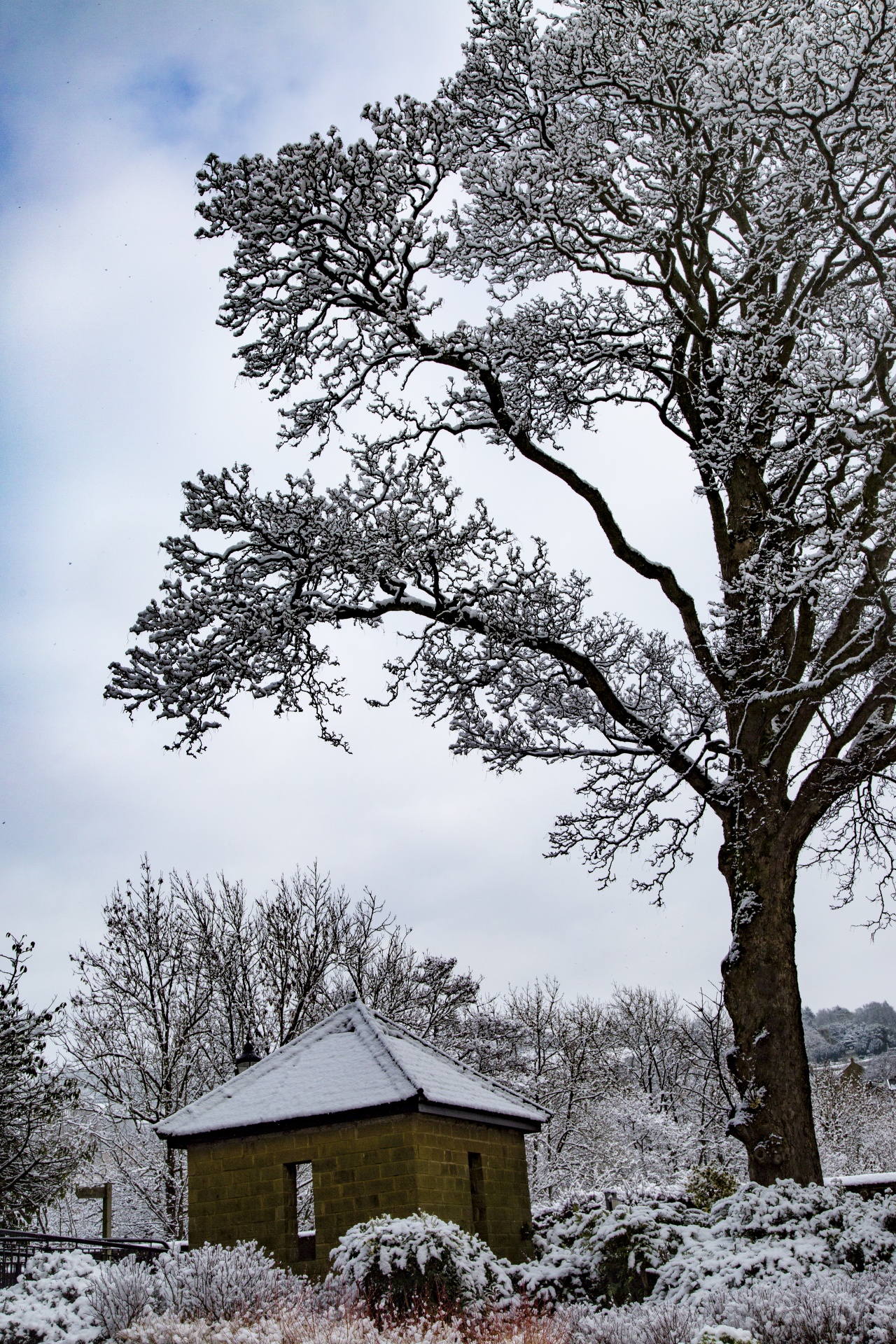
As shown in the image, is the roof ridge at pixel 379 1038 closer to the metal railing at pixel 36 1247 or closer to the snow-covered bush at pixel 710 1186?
the metal railing at pixel 36 1247

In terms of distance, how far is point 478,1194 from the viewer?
15.3 m

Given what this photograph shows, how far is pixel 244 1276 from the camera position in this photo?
9977 mm

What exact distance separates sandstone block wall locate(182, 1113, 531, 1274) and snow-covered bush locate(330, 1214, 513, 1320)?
8.35 ft

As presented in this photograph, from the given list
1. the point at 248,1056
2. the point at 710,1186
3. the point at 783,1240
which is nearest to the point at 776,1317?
the point at 783,1240

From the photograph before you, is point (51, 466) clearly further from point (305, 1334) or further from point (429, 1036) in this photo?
point (429, 1036)

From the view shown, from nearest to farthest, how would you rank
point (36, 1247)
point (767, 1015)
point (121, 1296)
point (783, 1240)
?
point (783, 1240) < point (121, 1296) < point (767, 1015) < point (36, 1247)

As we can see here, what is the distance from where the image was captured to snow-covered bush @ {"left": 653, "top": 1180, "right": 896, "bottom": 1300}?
8172 millimetres

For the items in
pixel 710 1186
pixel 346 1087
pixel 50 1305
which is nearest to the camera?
pixel 50 1305

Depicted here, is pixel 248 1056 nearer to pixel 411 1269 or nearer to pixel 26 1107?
pixel 26 1107

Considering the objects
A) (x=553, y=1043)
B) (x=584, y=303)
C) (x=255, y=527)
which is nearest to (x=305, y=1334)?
(x=255, y=527)

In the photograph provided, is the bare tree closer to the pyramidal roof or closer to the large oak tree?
the pyramidal roof

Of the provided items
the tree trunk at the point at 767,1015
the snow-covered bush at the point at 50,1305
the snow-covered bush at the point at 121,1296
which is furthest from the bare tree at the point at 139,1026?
the tree trunk at the point at 767,1015

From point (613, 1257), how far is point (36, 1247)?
34.1 feet

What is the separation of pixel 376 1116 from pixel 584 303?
10.4 meters
